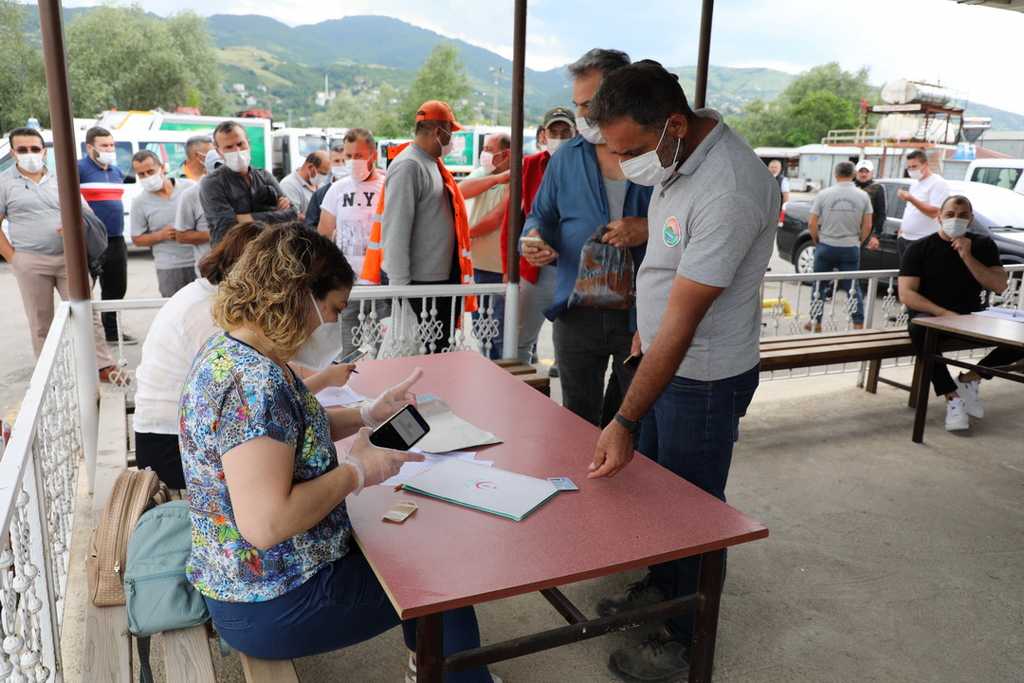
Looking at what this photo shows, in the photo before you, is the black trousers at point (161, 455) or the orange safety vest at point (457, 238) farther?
the orange safety vest at point (457, 238)

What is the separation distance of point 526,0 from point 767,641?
9.95ft

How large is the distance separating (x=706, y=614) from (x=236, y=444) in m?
1.20

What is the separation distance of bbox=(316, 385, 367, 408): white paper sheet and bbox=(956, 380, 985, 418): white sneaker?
3.98 metres

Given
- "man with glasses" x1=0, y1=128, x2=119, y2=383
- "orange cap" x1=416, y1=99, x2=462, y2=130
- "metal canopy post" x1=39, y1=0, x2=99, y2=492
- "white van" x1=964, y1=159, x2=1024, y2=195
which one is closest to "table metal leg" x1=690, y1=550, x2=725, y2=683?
"metal canopy post" x1=39, y1=0, x2=99, y2=492

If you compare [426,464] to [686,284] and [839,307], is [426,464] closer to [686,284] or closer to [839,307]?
[686,284]

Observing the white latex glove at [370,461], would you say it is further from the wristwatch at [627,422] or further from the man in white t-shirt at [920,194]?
the man in white t-shirt at [920,194]

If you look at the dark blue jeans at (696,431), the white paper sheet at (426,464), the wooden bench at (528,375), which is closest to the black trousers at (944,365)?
the wooden bench at (528,375)

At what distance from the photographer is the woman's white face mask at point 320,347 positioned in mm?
1738

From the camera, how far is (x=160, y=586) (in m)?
1.70

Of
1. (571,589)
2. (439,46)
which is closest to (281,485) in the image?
(571,589)

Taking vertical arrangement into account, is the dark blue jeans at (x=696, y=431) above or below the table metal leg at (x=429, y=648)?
above

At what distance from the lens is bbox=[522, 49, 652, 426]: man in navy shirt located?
→ 291cm

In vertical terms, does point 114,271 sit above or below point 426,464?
below

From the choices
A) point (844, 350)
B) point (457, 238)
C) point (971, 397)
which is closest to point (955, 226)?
point (844, 350)
